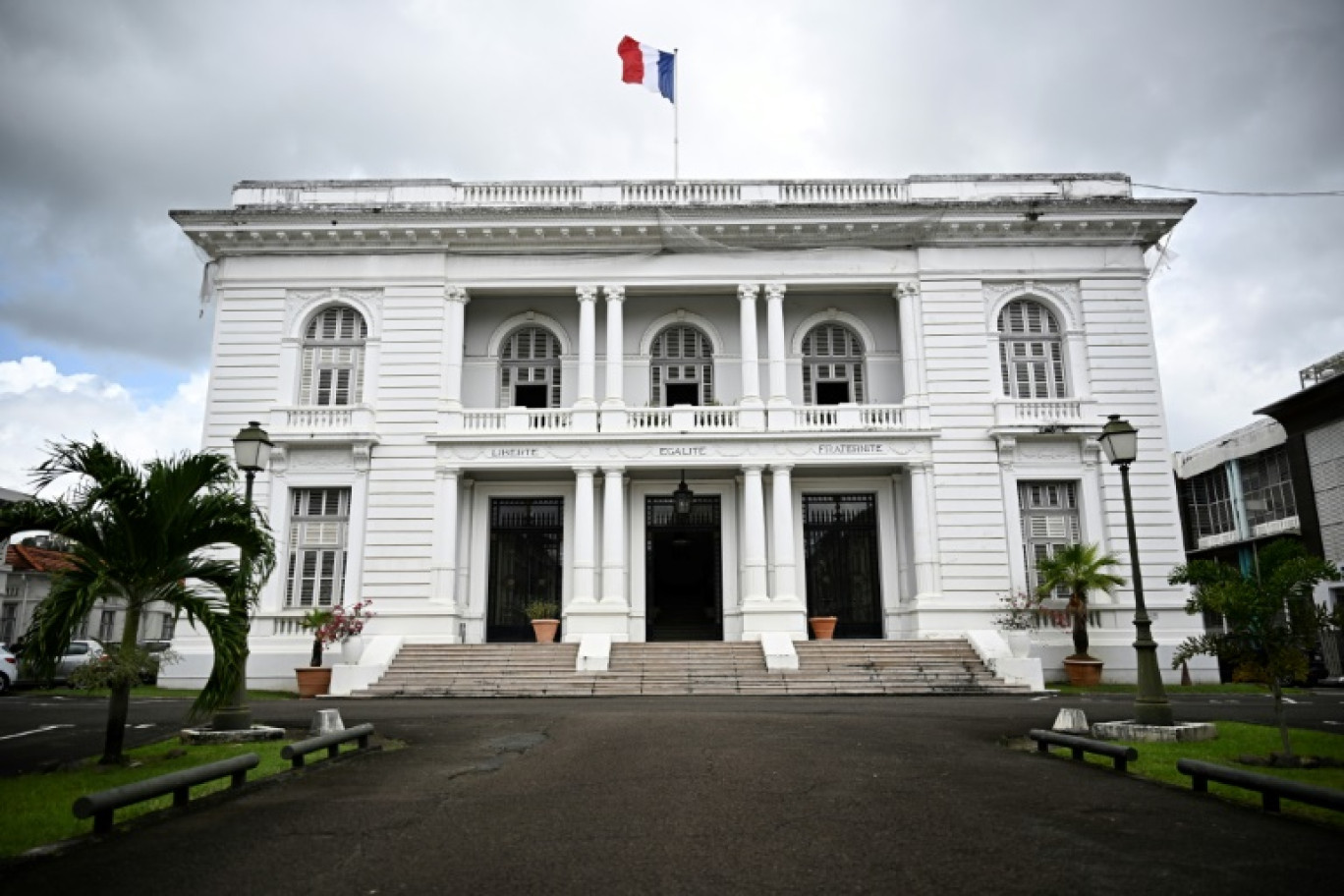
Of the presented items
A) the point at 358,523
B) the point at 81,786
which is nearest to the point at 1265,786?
the point at 81,786

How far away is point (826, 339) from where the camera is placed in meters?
25.2

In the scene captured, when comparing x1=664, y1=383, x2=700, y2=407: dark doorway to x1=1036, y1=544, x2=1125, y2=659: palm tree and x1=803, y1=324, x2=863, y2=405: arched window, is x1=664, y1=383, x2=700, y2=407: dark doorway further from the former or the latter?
x1=1036, y1=544, x2=1125, y2=659: palm tree

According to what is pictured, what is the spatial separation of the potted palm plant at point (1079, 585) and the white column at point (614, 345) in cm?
1069

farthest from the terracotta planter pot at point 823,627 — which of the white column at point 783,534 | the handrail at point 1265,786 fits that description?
the handrail at point 1265,786

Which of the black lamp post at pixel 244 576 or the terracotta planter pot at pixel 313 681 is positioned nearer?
the black lamp post at pixel 244 576

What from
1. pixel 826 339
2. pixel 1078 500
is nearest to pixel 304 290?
pixel 826 339

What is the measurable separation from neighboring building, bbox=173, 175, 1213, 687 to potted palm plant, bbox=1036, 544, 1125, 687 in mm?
926

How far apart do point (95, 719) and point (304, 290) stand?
12.4 metres

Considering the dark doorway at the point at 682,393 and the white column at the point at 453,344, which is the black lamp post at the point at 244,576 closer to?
the white column at the point at 453,344

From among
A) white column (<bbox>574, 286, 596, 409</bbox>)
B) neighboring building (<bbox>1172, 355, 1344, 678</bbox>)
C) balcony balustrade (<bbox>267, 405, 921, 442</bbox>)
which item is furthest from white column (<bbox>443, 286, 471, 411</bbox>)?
neighboring building (<bbox>1172, 355, 1344, 678</bbox>)

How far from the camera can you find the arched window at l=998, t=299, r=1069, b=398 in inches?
929

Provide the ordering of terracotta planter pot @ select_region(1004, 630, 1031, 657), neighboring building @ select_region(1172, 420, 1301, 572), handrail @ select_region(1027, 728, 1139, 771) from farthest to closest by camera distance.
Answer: neighboring building @ select_region(1172, 420, 1301, 572) → terracotta planter pot @ select_region(1004, 630, 1031, 657) → handrail @ select_region(1027, 728, 1139, 771)

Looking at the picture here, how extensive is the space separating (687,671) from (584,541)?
14.8ft

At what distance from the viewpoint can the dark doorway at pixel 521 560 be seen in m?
23.5
